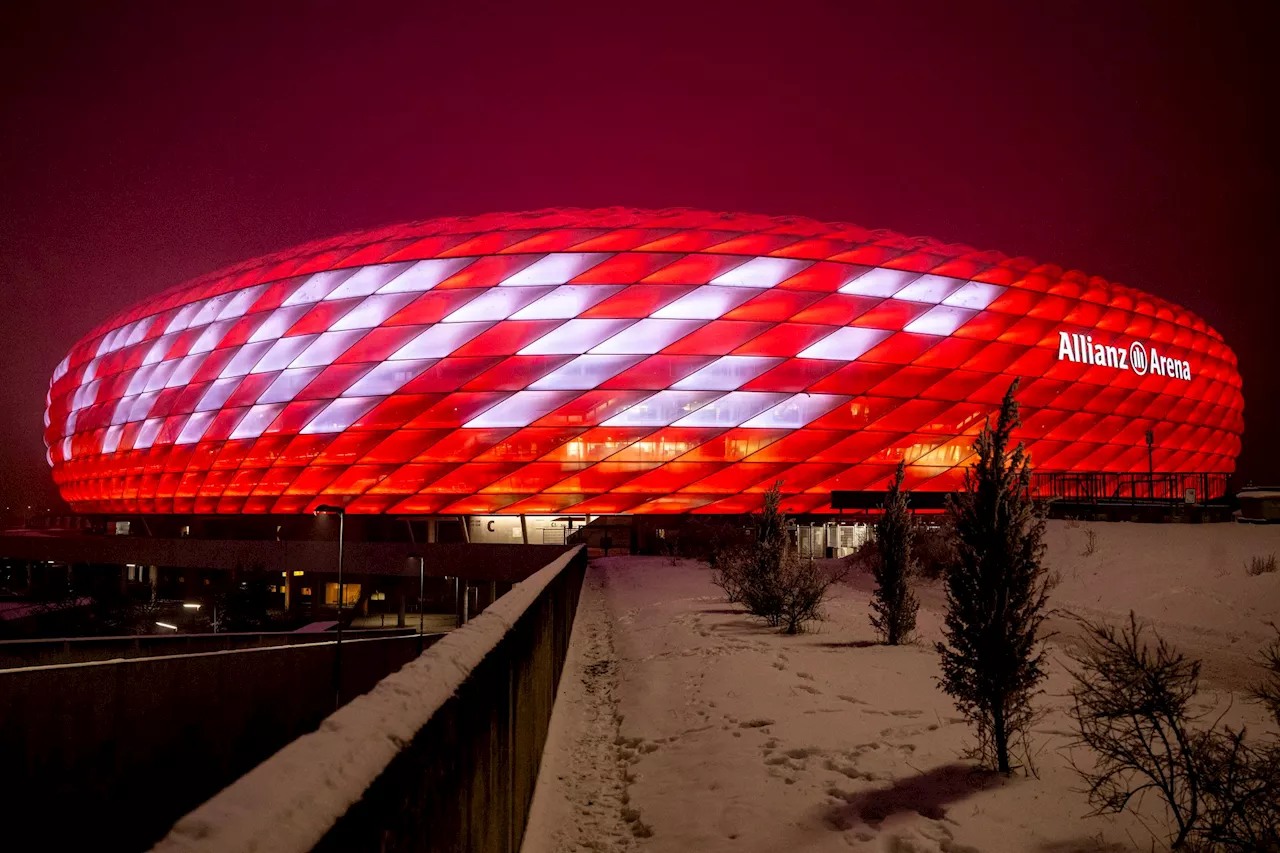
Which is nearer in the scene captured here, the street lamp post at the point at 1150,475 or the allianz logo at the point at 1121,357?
the street lamp post at the point at 1150,475

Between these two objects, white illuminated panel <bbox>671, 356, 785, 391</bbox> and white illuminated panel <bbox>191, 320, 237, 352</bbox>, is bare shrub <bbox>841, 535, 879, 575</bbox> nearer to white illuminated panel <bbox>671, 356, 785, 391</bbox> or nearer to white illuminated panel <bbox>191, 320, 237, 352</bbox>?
white illuminated panel <bbox>671, 356, 785, 391</bbox>

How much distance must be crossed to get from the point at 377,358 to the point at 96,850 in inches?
992

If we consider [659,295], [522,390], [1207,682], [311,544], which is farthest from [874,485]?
[1207,682]

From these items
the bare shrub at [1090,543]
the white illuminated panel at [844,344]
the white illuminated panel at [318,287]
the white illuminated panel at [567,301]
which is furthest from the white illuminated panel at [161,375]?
the bare shrub at [1090,543]

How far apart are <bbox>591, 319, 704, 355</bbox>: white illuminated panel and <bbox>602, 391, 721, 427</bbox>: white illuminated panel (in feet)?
5.95

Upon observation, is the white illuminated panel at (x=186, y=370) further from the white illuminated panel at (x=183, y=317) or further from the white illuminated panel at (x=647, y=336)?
the white illuminated panel at (x=647, y=336)

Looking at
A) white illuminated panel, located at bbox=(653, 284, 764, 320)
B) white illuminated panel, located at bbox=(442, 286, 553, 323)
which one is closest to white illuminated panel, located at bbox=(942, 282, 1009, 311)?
white illuminated panel, located at bbox=(653, 284, 764, 320)

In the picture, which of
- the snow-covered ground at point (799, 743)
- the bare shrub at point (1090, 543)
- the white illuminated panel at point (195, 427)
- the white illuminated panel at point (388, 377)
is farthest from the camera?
the white illuminated panel at point (195, 427)

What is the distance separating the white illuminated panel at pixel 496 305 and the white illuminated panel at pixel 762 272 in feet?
22.4

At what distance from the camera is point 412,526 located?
113ft

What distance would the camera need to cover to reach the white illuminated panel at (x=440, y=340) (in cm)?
3180

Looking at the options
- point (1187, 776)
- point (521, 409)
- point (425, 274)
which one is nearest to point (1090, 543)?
point (1187, 776)

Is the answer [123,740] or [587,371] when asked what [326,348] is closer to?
[587,371]

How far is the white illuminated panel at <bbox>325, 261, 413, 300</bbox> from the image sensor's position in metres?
33.2
